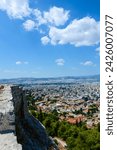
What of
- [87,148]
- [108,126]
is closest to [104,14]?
[108,126]

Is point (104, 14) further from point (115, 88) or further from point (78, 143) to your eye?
point (78, 143)

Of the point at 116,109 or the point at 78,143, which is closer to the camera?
the point at 116,109

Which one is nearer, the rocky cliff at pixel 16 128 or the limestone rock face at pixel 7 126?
the limestone rock face at pixel 7 126

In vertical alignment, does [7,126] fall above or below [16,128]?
above

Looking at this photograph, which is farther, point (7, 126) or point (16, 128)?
point (16, 128)

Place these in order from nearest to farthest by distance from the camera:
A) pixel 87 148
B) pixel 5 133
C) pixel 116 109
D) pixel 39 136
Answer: pixel 5 133
pixel 116 109
pixel 39 136
pixel 87 148

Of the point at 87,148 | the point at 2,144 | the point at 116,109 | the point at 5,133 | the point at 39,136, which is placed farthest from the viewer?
the point at 87,148

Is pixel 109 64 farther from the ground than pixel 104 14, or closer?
closer

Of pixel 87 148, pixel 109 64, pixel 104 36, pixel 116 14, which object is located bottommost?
pixel 87 148
